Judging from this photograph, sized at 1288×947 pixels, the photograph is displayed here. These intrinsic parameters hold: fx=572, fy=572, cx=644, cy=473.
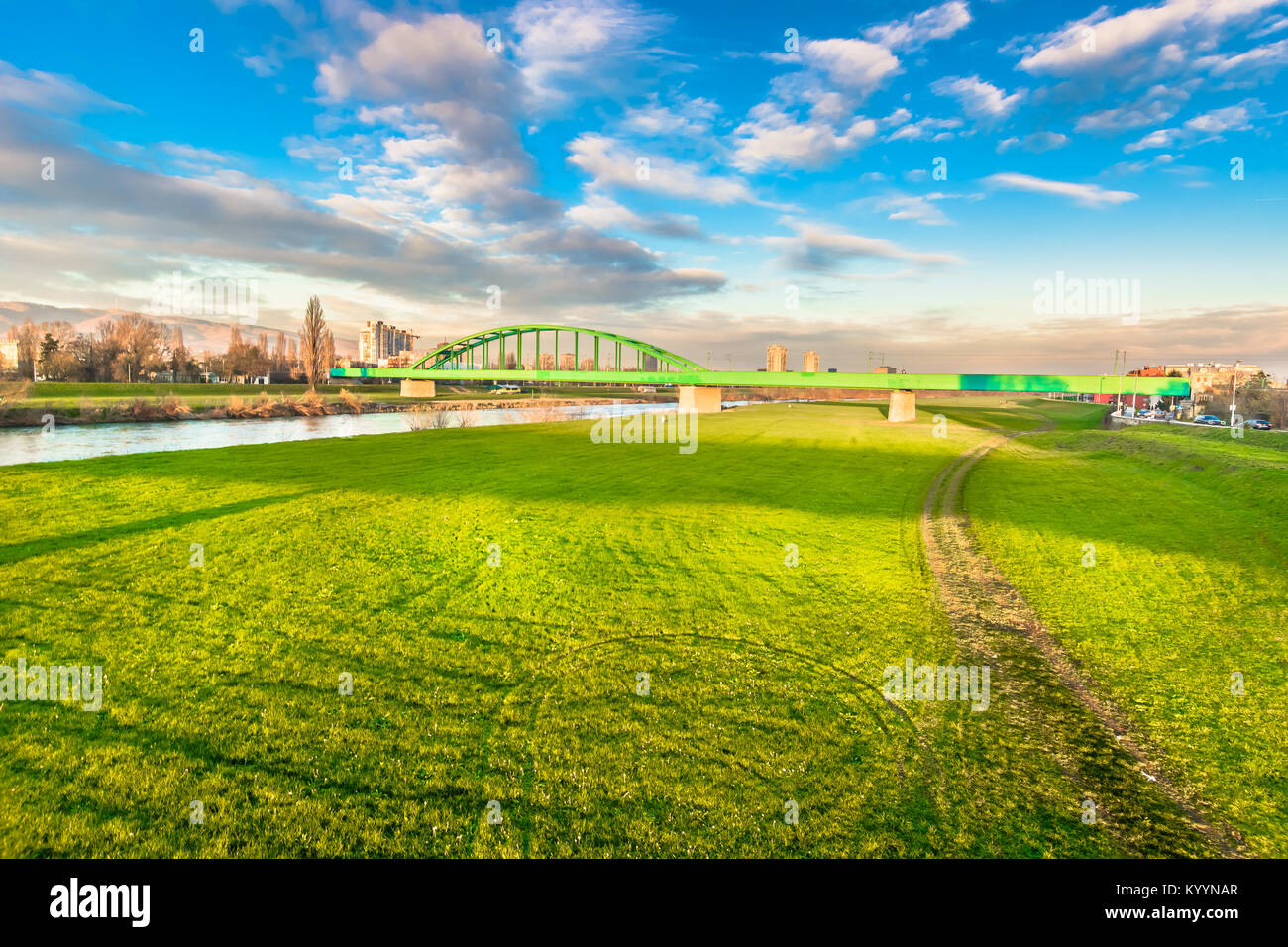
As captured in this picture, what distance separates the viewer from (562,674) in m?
8.01

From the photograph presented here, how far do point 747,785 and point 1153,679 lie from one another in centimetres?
688

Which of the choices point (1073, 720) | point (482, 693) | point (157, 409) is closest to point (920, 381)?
point (1073, 720)

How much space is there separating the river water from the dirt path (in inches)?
1481

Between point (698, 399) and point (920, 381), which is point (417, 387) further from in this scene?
point (920, 381)

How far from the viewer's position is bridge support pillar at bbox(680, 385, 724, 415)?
8219 cm

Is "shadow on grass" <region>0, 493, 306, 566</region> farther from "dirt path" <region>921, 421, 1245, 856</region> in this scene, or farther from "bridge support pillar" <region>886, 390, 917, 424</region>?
"bridge support pillar" <region>886, 390, 917, 424</region>

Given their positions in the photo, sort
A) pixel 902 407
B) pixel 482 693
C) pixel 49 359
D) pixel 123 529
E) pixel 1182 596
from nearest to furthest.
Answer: pixel 482 693, pixel 1182 596, pixel 123 529, pixel 902 407, pixel 49 359

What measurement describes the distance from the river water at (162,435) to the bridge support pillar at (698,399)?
1206 inches

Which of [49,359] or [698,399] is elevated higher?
[49,359]

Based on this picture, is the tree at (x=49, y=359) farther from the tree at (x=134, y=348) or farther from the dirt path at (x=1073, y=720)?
the dirt path at (x=1073, y=720)

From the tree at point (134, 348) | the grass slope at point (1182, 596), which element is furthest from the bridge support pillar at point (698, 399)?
the tree at point (134, 348)

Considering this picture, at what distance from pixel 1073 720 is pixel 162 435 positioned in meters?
55.6
